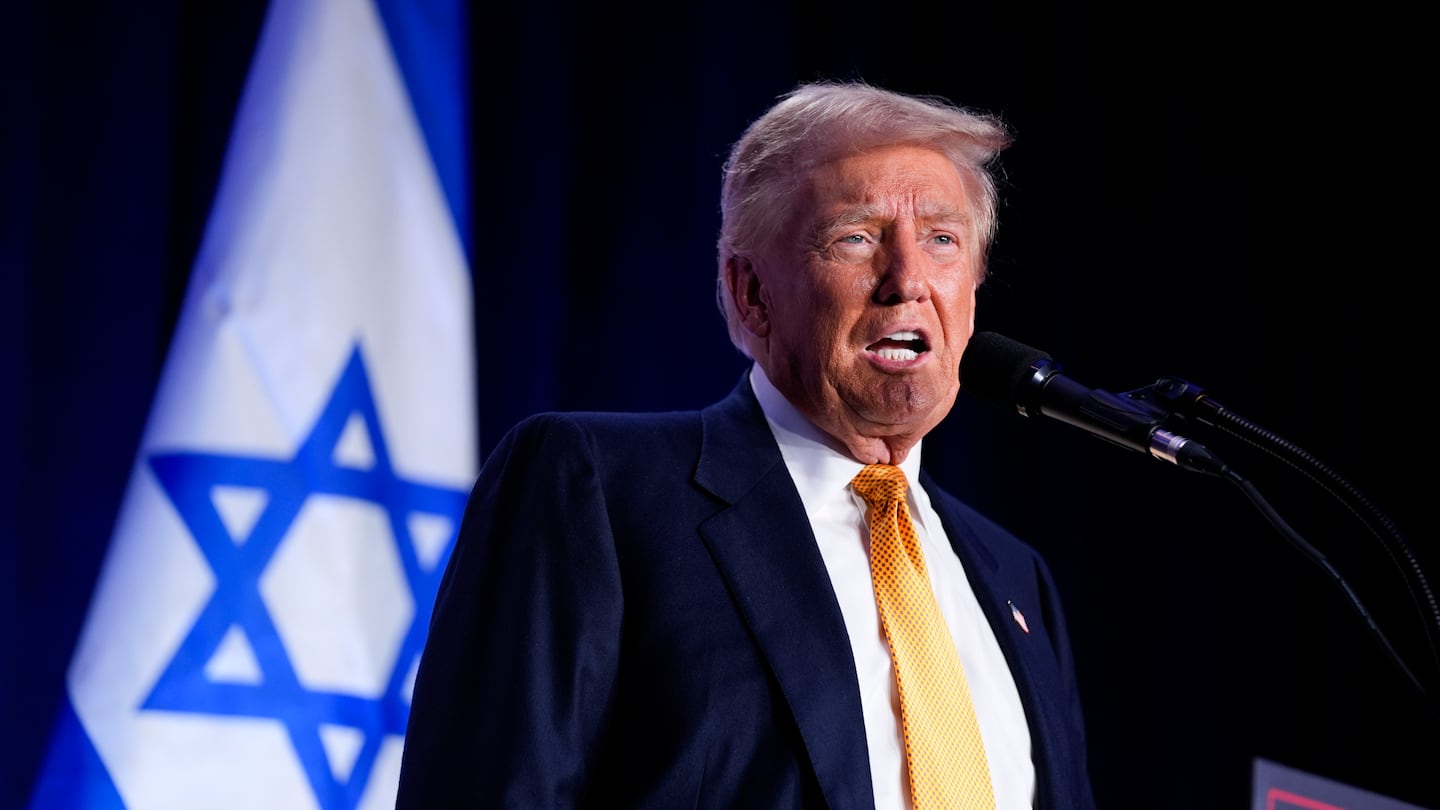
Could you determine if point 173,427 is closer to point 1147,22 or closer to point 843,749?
point 843,749

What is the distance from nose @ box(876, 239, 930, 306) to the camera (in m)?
1.77

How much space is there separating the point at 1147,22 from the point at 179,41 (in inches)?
82.6

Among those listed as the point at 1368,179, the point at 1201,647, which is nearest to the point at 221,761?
the point at 1201,647

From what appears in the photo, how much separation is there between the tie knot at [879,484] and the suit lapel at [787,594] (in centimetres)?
10

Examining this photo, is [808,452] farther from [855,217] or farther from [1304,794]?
[1304,794]

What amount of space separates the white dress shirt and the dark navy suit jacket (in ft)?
0.17

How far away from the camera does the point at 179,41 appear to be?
7.61 ft

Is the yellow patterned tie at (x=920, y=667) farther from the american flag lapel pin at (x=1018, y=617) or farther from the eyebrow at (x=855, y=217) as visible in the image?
the eyebrow at (x=855, y=217)

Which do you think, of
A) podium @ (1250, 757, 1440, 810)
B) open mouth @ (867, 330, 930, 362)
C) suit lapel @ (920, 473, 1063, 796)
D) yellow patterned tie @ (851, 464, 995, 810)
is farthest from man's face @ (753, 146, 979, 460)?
podium @ (1250, 757, 1440, 810)

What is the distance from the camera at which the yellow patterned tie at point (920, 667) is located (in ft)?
5.21

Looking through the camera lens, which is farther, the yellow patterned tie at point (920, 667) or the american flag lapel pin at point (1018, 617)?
the american flag lapel pin at point (1018, 617)

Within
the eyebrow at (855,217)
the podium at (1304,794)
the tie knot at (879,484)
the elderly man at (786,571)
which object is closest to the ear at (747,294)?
the elderly man at (786,571)

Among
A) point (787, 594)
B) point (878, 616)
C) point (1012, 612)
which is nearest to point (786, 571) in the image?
point (787, 594)

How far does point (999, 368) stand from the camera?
5.01ft
